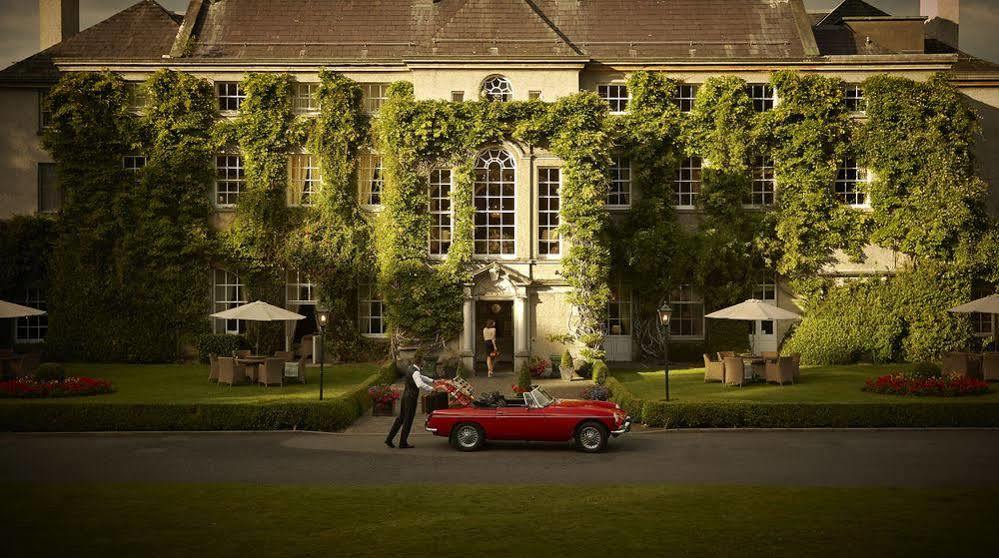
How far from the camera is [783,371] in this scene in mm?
28750

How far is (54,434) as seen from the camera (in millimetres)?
22094

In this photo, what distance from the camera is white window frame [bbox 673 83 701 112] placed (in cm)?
3584

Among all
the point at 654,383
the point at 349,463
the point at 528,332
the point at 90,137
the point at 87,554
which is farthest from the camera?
the point at 90,137

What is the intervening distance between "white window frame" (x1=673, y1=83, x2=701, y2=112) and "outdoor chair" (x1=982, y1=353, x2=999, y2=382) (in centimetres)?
1312

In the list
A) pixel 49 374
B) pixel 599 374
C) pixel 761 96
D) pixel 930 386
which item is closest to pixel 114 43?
pixel 49 374

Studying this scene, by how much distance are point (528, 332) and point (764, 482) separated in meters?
16.6

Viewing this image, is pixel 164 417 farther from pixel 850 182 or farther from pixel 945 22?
pixel 945 22

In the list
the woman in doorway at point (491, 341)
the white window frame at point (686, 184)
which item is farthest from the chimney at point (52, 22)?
the white window frame at point (686, 184)

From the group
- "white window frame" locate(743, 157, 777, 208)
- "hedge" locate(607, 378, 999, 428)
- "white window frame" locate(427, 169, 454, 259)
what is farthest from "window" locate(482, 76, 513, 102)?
"hedge" locate(607, 378, 999, 428)

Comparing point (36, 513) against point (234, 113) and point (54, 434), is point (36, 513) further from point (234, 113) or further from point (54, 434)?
point (234, 113)

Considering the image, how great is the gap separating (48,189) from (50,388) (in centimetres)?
1435

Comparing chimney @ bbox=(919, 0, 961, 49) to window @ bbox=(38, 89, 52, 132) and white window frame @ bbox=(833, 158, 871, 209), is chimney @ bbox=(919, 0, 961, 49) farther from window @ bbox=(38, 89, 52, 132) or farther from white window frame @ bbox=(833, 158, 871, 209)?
window @ bbox=(38, 89, 52, 132)

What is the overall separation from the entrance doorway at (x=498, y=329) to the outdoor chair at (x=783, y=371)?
9.04 meters

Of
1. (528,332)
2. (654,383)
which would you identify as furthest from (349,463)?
(528,332)
